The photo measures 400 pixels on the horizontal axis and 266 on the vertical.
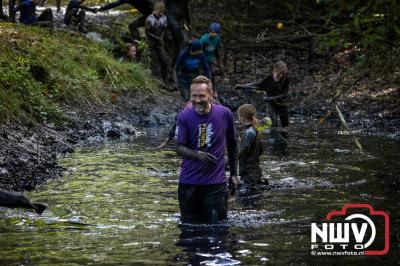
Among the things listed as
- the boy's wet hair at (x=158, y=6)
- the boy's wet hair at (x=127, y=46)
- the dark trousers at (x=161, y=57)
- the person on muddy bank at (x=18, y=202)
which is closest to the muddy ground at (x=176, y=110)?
the dark trousers at (x=161, y=57)

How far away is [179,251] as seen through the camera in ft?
27.7

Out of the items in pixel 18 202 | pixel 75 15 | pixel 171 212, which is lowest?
pixel 171 212

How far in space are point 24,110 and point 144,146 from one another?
8.72 feet

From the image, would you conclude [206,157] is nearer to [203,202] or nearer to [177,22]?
[203,202]

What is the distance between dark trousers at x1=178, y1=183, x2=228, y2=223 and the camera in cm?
934

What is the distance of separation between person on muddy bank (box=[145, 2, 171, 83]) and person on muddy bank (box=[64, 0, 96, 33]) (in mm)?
2258

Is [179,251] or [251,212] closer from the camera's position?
[179,251]

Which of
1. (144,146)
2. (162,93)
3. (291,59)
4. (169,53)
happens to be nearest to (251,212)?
(144,146)

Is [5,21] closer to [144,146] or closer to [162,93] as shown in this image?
[162,93]

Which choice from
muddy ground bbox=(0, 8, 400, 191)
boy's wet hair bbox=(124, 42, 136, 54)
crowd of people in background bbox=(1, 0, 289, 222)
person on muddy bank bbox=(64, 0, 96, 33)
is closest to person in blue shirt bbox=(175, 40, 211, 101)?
crowd of people in background bbox=(1, 0, 289, 222)

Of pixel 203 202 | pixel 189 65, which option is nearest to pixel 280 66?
pixel 189 65

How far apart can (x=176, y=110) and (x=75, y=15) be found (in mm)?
5064

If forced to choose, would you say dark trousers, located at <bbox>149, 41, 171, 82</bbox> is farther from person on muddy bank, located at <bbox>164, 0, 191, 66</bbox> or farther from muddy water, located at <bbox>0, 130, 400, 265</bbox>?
muddy water, located at <bbox>0, 130, 400, 265</bbox>

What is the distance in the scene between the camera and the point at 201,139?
9.29 meters
